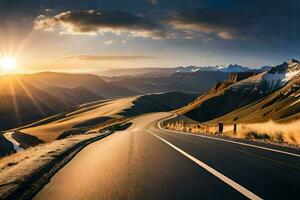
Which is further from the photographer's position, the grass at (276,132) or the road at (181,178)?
the grass at (276,132)

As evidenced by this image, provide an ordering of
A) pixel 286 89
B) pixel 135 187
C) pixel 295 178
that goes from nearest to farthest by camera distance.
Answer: pixel 135 187 < pixel 295 178 < pixel 286 89

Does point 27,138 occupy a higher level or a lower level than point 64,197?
lower

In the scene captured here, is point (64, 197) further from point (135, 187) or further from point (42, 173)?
point (42, 173)

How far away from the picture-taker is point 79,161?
13.9 meters

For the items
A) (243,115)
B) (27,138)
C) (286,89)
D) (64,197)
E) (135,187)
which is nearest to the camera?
(64,197)

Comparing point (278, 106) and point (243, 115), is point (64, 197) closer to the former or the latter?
point (278, 106)

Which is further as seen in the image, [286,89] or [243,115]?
[286,89]

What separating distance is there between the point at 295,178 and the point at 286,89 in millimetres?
197933

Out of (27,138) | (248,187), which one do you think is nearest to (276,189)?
(248,187)

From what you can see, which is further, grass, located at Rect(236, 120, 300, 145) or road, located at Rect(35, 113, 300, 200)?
grass, located at Rect(236, 120, 300, 145)

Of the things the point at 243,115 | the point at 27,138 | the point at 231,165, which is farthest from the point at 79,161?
the point at 243,115

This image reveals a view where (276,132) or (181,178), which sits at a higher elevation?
(181,178)

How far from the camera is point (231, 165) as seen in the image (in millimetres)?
11281

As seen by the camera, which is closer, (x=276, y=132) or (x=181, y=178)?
(x=181, y=178)
